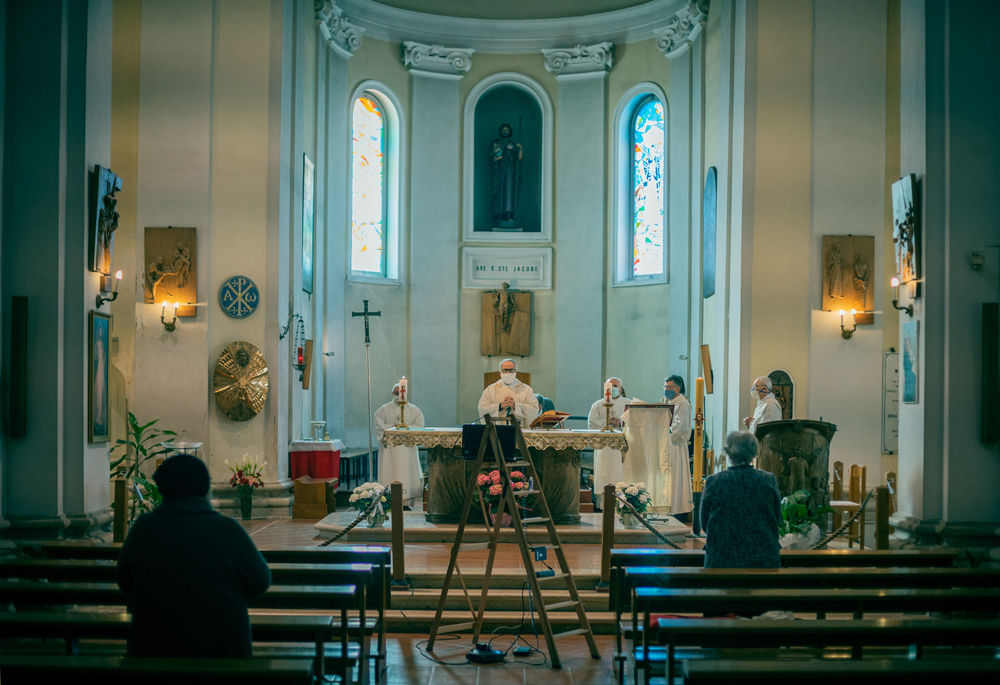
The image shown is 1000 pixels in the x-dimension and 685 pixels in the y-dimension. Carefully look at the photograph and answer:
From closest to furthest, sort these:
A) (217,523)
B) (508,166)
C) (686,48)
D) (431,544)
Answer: (217,523)
(431,544)
(686,48)
(508,166)

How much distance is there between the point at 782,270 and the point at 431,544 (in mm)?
5342

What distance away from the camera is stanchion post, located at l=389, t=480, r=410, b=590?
6809 mm

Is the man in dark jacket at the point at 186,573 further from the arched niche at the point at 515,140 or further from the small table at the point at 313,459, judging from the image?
the arched niche at the point at 515,140

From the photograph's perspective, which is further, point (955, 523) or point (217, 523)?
point (955, 523)

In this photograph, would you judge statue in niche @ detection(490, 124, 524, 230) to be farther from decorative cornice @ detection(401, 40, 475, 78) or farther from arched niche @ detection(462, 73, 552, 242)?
decorative cornice @ detection(401, 40, 475, 78)

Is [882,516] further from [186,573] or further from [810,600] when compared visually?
[186,573]

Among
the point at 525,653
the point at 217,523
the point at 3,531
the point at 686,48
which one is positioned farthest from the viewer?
the point at 686,48

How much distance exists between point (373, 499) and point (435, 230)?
8.23m

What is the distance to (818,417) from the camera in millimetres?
10844

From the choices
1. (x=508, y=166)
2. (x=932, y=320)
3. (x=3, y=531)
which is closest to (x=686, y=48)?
(x=508, y=166)

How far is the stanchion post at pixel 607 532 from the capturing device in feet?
22.8

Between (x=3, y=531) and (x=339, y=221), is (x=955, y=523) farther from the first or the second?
(x=339, y=221)

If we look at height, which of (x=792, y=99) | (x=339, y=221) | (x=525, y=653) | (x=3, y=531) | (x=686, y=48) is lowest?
(x=525, y=653)

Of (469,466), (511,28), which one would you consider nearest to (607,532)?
(469,466)
